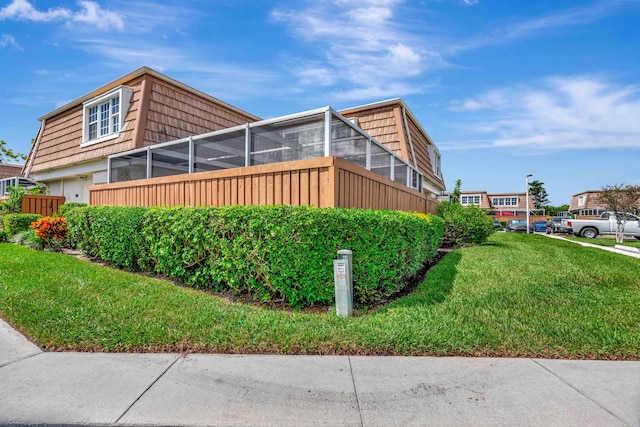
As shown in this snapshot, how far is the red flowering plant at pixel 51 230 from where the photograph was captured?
882cm

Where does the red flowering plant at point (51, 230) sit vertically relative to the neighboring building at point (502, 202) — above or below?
below

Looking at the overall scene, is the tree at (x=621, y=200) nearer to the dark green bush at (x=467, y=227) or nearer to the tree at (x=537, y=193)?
the dark green bush at (x=467, y=227)

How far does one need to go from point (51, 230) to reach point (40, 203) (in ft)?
20.3

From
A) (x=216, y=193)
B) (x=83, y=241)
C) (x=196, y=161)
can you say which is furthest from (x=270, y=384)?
(x=83, y=241)

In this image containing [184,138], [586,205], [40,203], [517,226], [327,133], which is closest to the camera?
[327,133]

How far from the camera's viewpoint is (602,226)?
2059cm

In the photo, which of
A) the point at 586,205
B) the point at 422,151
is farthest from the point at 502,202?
the point at 422,151

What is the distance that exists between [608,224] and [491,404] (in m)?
24.3

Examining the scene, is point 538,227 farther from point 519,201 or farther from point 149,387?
point 149,387

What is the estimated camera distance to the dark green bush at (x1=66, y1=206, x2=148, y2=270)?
670 cm

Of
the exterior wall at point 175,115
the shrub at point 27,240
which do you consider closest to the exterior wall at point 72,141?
the exterior wall at point 175,115

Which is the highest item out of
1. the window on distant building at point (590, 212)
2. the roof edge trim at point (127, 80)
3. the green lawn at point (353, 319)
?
the roof edge trim at point (127, 80)

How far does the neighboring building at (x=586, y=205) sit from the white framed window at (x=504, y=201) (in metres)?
8.74

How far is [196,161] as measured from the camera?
7445 mm
